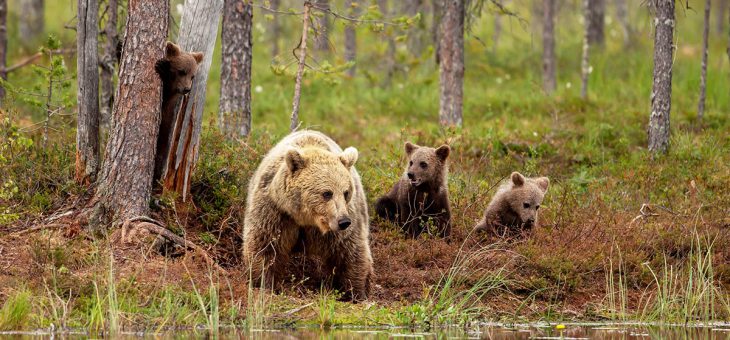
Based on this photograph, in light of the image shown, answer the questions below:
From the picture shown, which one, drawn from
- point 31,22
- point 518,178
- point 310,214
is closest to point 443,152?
point 518,178

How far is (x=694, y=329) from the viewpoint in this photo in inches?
349

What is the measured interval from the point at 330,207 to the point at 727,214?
6.30 m

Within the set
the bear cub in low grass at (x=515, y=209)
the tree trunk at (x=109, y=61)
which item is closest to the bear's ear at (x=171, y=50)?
the tree trunk at (x=109, y=61)

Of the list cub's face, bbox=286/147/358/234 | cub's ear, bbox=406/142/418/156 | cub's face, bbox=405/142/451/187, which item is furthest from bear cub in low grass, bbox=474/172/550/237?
cub's face, bbox=286/147/358/234

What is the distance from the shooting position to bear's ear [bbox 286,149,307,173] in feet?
28.6

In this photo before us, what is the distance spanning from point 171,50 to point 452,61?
7.94 metres

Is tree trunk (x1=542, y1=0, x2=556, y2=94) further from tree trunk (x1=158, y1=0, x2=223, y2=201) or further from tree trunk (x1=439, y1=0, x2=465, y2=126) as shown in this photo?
tree trunk (x1=158, y1=0, x2=223, y2=201)

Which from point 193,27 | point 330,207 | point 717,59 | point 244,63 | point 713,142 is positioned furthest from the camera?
point 717,59

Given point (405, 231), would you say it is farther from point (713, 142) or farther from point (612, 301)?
point (713, 142)

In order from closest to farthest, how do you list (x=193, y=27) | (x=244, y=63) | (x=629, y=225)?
(x=193, y=27), (x=629, y=225), (x=244, y=63)

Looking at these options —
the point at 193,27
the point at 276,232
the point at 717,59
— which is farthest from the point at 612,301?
the point at 717,59

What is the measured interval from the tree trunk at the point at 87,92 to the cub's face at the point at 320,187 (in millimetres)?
2902

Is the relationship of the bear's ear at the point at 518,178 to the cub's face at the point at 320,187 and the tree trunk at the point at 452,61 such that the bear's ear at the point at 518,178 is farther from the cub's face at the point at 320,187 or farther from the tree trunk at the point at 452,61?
the tree trunk at the point at 452,61

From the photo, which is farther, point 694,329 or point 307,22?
point 307,22
